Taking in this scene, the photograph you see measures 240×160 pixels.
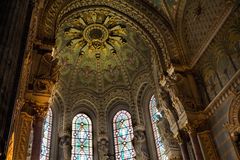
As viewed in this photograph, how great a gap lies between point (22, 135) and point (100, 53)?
9476mm

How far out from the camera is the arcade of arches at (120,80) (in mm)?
7613

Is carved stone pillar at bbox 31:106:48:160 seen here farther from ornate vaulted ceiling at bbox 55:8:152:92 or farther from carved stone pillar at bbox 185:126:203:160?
ornate vaulted ceiling at bbox 55:8:152:92

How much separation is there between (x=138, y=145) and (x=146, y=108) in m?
2.12

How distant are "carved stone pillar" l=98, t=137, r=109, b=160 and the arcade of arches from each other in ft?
0.17

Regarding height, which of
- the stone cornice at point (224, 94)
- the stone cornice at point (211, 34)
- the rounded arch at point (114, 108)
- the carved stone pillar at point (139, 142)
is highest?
the rounded arch at point (114, 108)

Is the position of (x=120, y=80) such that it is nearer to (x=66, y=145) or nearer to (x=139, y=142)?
(x=139, y=142)

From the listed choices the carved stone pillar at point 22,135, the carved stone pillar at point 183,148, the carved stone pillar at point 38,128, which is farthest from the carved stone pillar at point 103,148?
the carved stone pillar at point 22,135

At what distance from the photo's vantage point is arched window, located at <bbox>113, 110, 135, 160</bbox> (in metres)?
15.0

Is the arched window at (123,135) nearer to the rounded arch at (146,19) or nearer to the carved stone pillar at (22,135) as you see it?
the rounded arch at (146,19)

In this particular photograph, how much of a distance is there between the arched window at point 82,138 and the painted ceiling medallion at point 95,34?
12.0 feet

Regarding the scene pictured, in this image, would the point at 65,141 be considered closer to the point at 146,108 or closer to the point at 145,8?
the point at 146,108

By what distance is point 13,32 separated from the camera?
16.3ft

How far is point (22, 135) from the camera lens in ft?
25.8

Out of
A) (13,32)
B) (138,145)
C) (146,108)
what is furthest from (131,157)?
(13,32)
